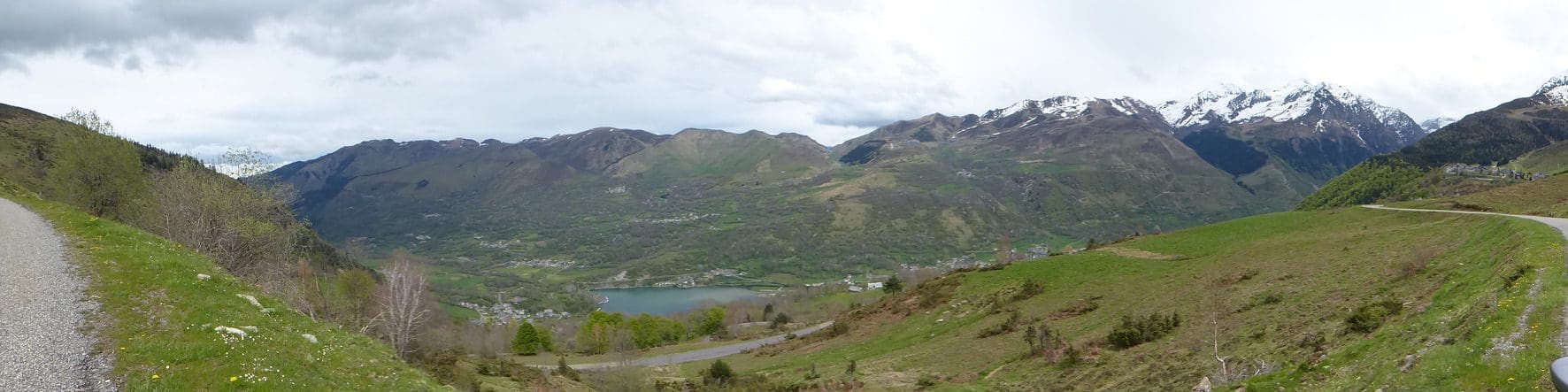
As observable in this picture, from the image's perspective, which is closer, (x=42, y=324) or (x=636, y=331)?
(x=42, y=324)

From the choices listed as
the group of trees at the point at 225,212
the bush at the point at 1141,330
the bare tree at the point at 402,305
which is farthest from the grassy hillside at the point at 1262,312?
the group of trees at the point at 225,212

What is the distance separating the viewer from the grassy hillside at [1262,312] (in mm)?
18031

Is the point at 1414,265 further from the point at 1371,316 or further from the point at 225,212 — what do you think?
the point at 225,212

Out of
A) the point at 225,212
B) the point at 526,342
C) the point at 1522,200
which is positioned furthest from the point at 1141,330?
the point at 526,342

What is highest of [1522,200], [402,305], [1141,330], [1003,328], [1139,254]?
[1522,200]

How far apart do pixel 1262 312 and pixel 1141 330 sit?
572cm

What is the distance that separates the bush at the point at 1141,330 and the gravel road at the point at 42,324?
40777 millimetres

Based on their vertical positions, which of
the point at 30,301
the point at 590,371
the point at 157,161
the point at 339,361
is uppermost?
the point at 157,161

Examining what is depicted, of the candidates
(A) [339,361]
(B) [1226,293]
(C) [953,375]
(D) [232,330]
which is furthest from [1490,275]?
(D) [232,330]

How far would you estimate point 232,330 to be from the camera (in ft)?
56.4

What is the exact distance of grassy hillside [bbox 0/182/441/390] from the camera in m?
14.5

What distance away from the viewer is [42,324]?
16.2 meters

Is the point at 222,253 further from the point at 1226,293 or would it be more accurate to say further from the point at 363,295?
the point at 1226,293

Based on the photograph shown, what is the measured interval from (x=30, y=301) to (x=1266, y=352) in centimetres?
4142
